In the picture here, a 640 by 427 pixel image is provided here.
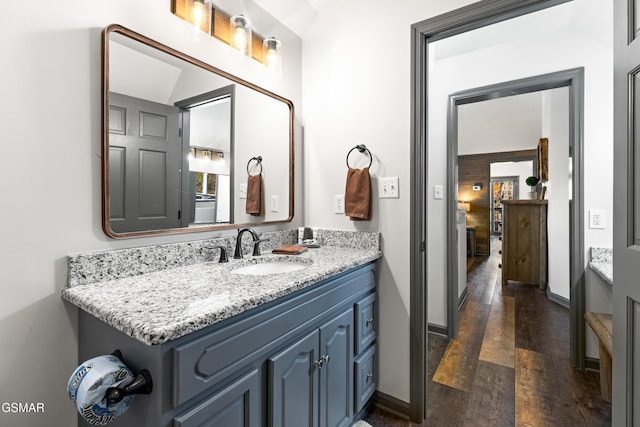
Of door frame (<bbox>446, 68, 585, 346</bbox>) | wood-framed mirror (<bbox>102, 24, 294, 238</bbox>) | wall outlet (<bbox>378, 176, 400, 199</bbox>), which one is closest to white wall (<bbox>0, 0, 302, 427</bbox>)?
wood-framed mirror (<bbox>102, 24, 294, 238</bbox>)

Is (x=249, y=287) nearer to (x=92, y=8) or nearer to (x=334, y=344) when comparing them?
(x=334, y=344)

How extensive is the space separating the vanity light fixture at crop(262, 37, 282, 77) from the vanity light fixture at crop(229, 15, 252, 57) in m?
0.17

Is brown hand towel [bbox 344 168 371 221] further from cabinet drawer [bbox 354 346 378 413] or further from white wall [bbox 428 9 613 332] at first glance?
white wall [bbox 428 9 613 332]

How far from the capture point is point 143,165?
4.06 ft

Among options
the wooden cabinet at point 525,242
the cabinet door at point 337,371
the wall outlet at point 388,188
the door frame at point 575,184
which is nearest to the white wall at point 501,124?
the wooden cabinet at point 525,242

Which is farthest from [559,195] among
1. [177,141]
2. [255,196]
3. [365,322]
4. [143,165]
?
[143,165]

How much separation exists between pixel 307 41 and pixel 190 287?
180 cm

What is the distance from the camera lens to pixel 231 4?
5.09ft

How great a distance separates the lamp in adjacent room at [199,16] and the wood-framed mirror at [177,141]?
5.7 inches

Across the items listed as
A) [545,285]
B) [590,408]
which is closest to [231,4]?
[590,408]

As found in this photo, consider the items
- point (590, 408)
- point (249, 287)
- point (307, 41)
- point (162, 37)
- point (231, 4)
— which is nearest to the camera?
point (249, 287)

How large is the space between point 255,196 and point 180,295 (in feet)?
3.03

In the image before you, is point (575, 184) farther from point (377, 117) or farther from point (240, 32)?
point (240, 32)

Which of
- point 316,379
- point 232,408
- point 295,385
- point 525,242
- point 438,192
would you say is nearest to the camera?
point 232,408
